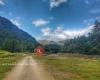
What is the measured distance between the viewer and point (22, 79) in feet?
74.2

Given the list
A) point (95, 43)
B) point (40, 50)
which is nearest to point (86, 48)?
point (95, 43)

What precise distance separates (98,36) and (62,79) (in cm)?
16406

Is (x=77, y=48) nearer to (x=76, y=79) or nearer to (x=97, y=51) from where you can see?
(x=97, y=51)

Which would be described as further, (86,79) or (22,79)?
(86,79)

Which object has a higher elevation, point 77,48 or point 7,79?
point 77,48

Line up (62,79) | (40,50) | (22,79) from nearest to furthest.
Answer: (22,79) < (62,79) < (40,50)

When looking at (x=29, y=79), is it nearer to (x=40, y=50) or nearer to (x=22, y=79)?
(x=22, y=79)

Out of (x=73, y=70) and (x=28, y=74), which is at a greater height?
(x=73, y=70)

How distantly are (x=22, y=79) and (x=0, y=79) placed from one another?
2.53 metres

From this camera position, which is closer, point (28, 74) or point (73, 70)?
point (28, 74)

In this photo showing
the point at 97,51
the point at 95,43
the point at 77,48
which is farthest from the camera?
the point at 77,48

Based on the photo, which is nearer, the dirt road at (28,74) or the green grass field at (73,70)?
the dirt road at (28,74)

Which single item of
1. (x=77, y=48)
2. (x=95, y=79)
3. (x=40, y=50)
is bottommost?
(x=95, y=79)

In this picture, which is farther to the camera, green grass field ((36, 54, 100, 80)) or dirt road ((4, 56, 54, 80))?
green grass field ((36, 54, 100, 80))
